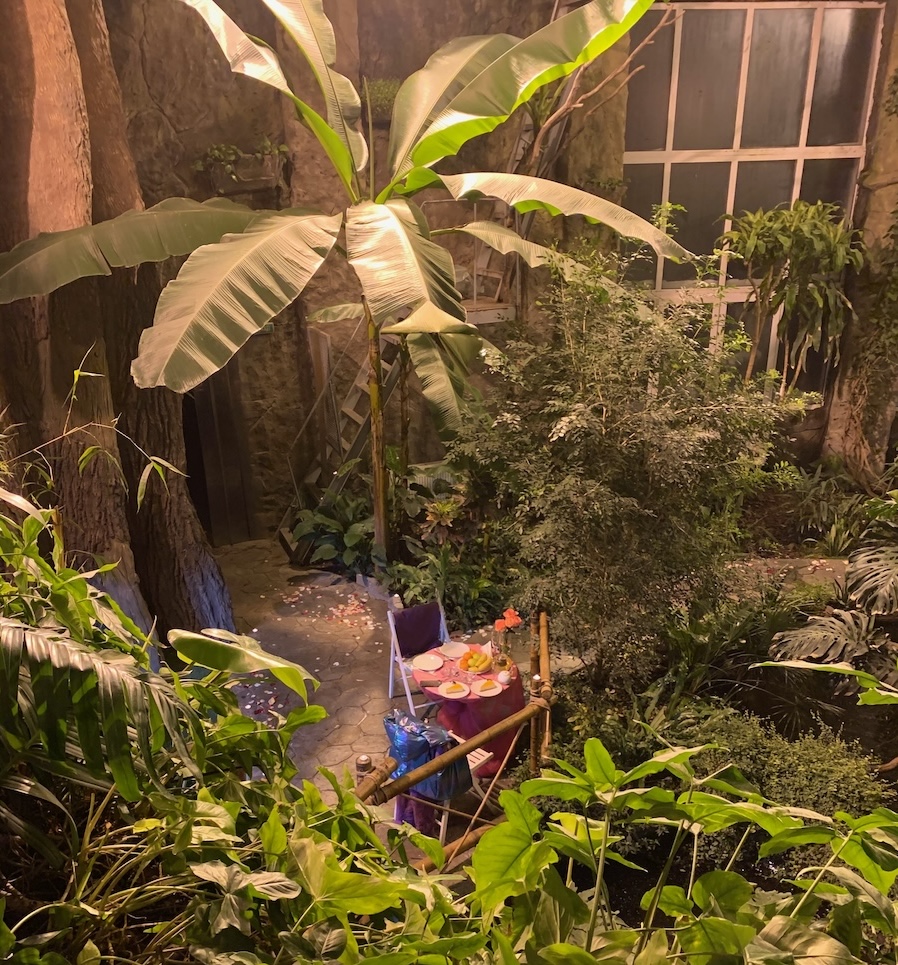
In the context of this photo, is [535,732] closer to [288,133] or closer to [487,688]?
[487,688]

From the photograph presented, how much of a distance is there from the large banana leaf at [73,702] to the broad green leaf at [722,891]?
0.60m

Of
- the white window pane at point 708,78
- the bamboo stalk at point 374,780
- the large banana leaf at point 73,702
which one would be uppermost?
the white window pane at point 708,78

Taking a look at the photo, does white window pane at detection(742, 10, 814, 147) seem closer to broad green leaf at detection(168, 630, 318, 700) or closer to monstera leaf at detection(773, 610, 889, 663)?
monstera leaf at detection(773, 610, 889, 663)

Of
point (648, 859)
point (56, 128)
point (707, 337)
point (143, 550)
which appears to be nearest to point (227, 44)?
point (56, 128)

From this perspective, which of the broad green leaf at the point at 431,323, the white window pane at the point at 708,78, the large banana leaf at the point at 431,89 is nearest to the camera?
the broad green leaf at the point at 431,323

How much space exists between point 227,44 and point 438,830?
3138 millimetres

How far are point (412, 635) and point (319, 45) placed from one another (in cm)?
262

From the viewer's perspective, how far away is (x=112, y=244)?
113 inches

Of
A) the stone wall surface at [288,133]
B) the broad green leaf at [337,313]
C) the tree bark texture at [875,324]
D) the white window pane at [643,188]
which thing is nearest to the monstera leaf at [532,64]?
the broad green leaf at [337,313]

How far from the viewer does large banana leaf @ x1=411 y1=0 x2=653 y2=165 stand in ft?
10.1

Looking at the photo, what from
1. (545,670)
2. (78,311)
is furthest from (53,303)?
(545,670)

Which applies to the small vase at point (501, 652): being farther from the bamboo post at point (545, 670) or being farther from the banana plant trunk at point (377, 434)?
the banana plant trunk at point (377, 434)

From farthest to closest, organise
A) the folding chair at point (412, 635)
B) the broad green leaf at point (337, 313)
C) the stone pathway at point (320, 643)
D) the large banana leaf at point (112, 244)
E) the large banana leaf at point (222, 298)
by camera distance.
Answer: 1. the broad green leaf at point (337, 313)
2. the folding chair at point (412, 635)
3. the stone pathway at point (320, 643)
4. the large banana leaf at point (112, 244)
5. the large banana leaf at point (222, 298)

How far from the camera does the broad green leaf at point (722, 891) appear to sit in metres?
0.88
